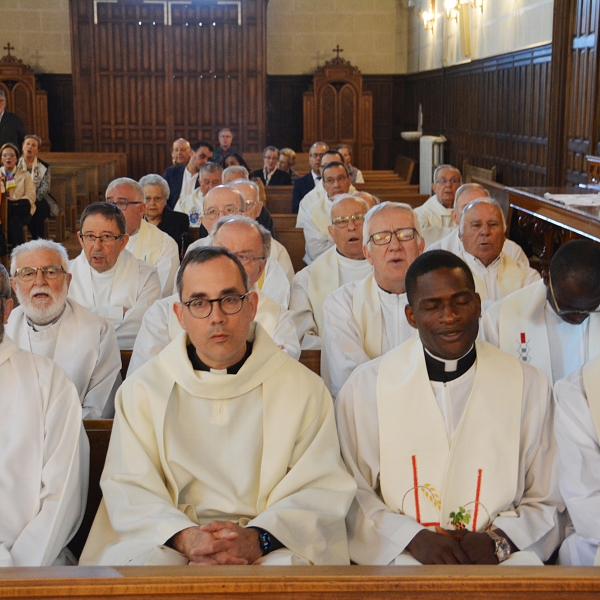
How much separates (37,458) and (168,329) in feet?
4.39

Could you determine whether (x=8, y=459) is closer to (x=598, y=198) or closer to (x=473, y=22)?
(x=598, y=198)

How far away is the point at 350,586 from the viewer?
198 cm

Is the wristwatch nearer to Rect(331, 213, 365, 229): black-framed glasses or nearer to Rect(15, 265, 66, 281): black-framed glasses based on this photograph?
Rect(15, 265, 66, 281): black-framed glasses

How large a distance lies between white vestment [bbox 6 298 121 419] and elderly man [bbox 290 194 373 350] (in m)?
1.58

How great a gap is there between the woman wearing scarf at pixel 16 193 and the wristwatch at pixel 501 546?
839 centimetres

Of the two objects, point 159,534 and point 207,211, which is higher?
point 207,211

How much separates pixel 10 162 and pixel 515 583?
9.53m

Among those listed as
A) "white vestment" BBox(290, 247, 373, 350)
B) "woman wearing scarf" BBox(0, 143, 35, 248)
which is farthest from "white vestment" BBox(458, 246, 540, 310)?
"woman wearing scarf" BBox(0, 143, 35, 248)

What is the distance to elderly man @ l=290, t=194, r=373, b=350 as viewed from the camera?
5.45 m

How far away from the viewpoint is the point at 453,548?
2.68 m

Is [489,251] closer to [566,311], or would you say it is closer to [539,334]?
[539,334]

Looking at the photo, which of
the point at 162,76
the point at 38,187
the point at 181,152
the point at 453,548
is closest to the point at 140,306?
the point at 453,548

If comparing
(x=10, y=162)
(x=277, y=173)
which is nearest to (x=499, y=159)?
(x=277, y=173)

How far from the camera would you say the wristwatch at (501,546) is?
8.89ft
